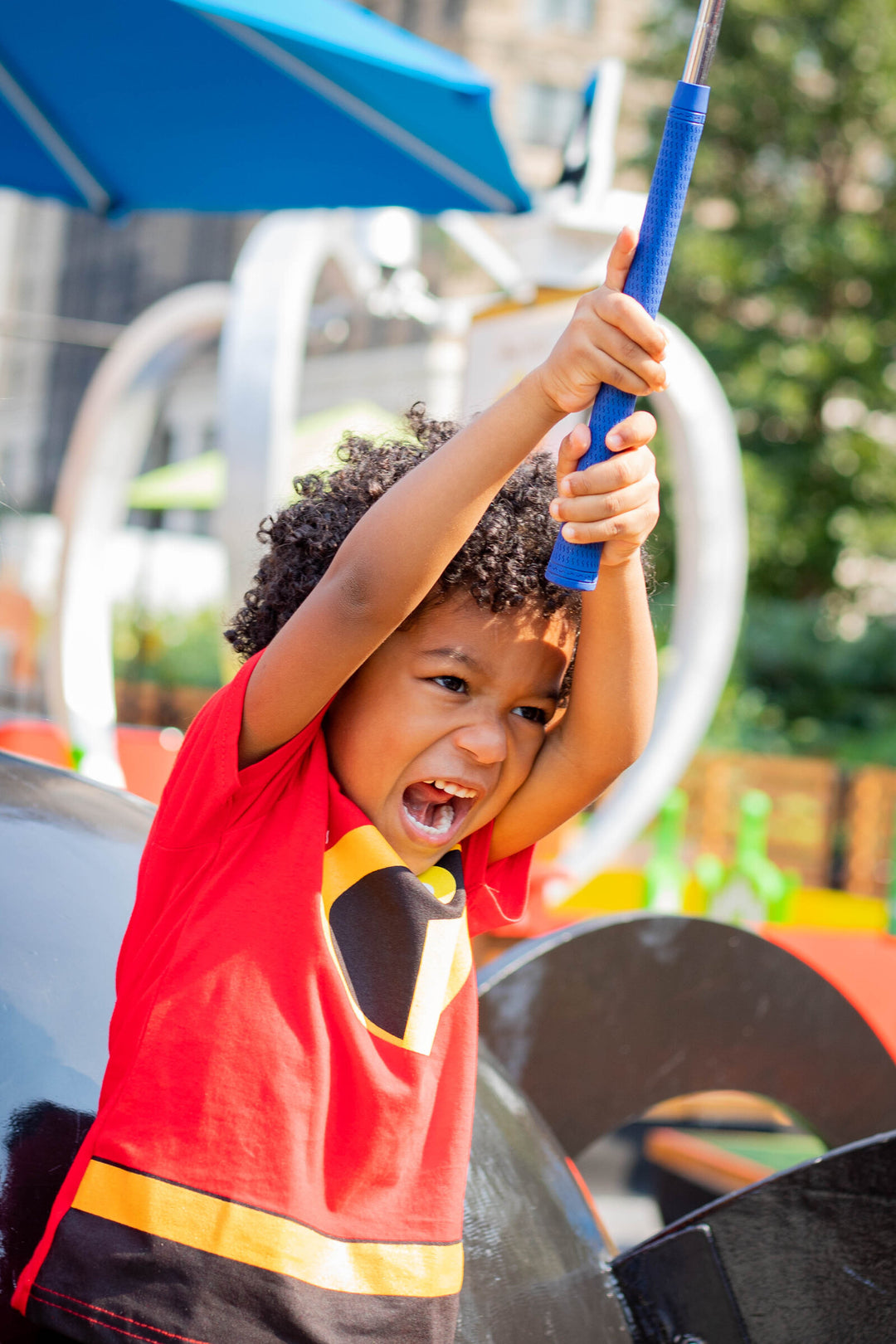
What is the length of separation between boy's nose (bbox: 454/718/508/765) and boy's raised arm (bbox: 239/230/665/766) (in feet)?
0.44

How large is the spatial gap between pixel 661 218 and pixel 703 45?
0.13 m

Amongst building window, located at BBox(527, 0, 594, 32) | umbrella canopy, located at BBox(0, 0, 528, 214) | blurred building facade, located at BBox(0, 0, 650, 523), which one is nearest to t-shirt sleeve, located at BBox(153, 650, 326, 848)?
umbrella canopy, located at BBox(0, 0, 528, 214)

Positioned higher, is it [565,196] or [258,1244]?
[565,196]

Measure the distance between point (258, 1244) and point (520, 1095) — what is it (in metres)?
0.76

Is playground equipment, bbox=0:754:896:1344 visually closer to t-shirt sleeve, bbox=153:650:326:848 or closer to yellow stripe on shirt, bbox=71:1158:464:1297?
yellow stripe on shirt, bbox=71:1158:464:1297

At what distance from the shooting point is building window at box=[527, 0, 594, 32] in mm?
23781

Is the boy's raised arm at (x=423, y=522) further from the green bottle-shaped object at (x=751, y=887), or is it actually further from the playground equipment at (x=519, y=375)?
the green bottle-shaped object at (x=751, y=887)

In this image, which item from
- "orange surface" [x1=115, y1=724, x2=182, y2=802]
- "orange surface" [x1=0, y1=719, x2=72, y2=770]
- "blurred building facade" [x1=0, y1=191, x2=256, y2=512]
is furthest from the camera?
"blurred building facade" [x1=0, y1=191, x2=256, y2=512]

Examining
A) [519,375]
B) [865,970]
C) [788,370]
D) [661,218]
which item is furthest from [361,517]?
[788,370]

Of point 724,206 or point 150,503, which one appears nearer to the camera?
point 150,503

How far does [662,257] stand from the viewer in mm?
934

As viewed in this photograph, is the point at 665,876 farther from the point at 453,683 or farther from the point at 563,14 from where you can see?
the point at 563,14

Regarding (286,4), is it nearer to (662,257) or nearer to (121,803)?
(121,803)

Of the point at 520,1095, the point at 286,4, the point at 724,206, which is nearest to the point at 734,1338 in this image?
the point at 520,1095
